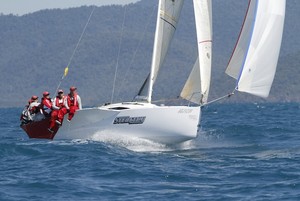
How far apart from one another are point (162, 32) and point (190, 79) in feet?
3.65

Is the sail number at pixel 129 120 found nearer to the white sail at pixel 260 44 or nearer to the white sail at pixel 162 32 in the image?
the white sail at pixel 162 32

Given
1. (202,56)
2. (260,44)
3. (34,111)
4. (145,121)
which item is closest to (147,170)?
(145,121)

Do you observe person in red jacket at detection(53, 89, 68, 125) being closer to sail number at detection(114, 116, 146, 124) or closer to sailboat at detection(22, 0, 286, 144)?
sailboat at detection(22, 0, 286, 144)

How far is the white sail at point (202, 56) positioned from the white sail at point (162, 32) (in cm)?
63

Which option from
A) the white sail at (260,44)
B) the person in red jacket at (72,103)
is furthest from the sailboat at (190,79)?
the person in red jacket at (72,103)

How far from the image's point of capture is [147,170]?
50.8ft

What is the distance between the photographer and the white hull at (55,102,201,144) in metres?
18.8

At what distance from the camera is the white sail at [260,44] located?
18.2 metres

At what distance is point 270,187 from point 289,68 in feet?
536

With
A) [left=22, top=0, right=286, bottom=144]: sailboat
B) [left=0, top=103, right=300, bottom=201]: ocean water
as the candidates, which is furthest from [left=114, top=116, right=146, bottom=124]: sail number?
[left=0, top=103, right=300, bottom=201]: ocean water

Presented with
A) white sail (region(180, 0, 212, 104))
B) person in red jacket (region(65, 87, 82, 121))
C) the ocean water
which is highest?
white sail (region(180, 0, 212, 104))

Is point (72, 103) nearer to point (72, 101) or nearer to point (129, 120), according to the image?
point (72, 101)

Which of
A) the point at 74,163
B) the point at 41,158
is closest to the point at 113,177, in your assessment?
the point at 74,163

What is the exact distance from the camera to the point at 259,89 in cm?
1830
